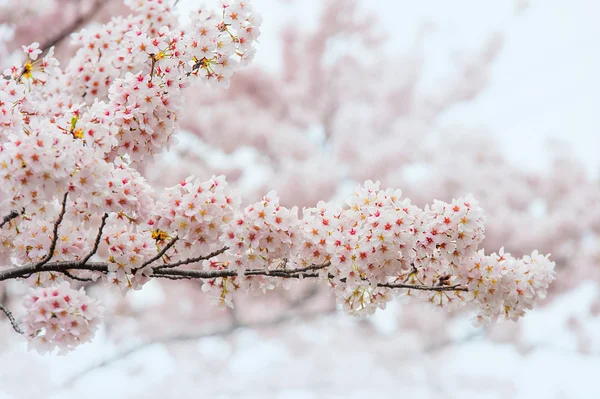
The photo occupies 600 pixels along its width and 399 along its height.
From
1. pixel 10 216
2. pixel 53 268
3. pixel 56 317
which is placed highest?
pixel 10 216

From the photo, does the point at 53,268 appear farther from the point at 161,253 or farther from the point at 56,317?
the point at 161,253

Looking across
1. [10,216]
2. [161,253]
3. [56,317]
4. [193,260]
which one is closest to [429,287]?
[193,260]

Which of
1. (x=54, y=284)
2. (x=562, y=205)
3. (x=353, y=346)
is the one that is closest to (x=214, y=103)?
(x=353, y=346)

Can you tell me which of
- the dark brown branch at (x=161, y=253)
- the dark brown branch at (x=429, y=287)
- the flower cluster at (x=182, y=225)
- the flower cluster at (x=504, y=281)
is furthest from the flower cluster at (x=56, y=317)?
the flower cluster at (x=504, y=281)

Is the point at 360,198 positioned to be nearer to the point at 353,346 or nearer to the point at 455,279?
the point at 455,279

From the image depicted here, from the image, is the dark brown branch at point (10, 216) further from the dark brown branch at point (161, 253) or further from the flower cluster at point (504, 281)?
the flower cluster at point (504, 281)

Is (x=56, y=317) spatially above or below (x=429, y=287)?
below

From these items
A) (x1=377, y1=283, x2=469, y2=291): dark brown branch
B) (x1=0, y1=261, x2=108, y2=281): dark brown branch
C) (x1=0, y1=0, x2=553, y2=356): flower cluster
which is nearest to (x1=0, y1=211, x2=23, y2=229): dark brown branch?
(x1=0, y1=0, x2=553, y2=356): flower cluster

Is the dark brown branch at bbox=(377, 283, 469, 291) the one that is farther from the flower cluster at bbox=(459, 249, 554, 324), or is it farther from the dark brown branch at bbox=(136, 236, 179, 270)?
the dark brown branch at bbox=(136, 236, 179, 270)
